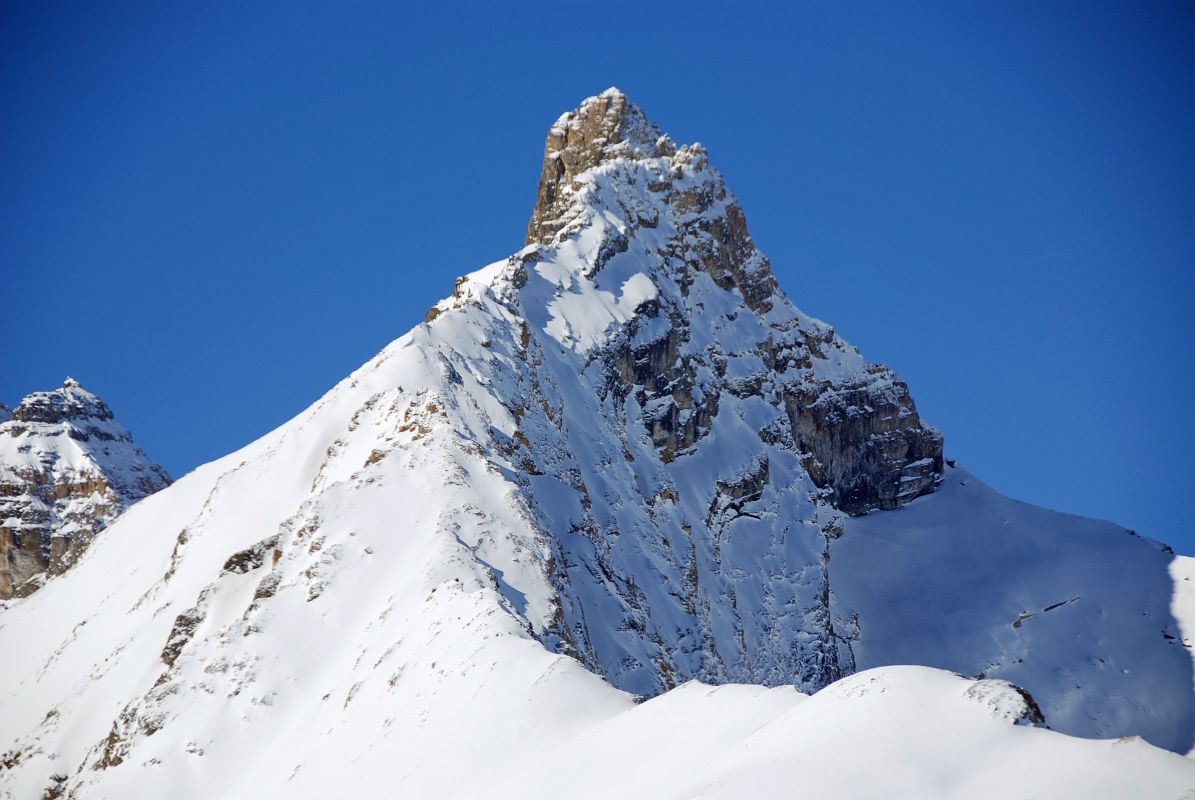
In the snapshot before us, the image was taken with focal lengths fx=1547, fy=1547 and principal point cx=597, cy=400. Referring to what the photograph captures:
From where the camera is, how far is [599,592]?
107 metres

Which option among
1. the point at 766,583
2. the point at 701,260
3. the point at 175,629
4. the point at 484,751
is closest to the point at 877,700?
the point at 484,751

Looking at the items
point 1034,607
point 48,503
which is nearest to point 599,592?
point 1034,607

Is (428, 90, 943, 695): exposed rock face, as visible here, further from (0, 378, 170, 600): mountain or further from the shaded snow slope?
Result: (0, 378, 170, 600): mountain

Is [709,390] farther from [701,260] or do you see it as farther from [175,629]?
[175,629]

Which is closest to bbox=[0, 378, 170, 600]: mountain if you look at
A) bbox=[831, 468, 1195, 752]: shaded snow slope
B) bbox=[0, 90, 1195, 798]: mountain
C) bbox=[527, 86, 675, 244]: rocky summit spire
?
bbox=[0, 90, 1195, 798]: mountain

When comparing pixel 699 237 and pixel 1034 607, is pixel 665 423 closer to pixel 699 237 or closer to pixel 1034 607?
pixel 699 237

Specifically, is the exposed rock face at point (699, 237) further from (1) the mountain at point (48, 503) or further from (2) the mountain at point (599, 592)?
(1) the mountain at point (48, 503)

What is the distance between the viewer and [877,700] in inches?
2116

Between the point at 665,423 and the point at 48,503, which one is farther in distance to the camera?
the point at 48,503

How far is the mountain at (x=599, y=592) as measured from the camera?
2324 inches

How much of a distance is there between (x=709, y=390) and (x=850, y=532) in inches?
A: 1304

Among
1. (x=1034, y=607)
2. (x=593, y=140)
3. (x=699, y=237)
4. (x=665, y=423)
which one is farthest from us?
(x=593, y=140)

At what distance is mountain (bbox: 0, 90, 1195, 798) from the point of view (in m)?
59.0

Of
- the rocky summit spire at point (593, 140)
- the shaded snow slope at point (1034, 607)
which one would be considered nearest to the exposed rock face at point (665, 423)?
the rocky summit spire at point (593, 140)
